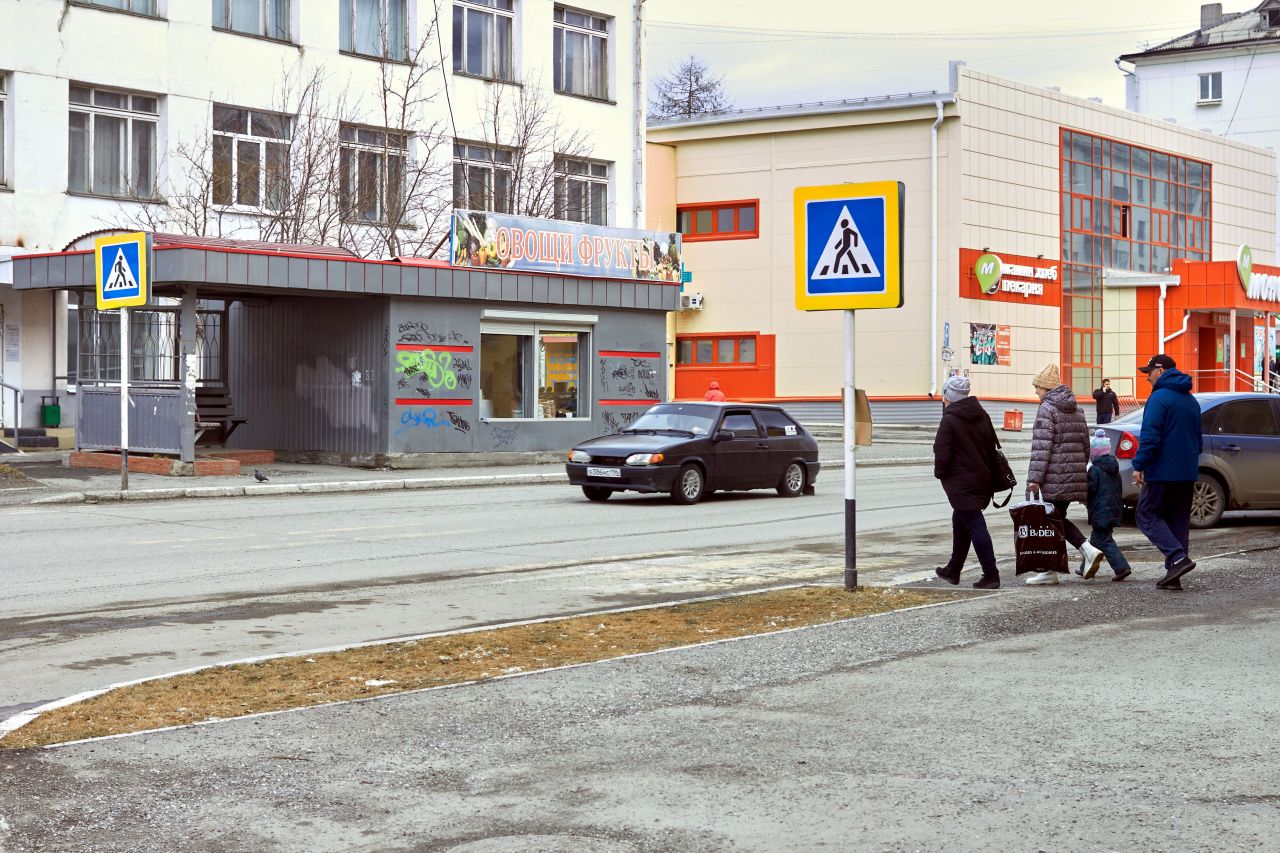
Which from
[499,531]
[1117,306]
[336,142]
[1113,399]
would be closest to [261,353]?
[336,142]

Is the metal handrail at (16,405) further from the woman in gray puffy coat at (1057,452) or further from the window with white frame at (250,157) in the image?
the woman in gray puffy coat at (1057,452)

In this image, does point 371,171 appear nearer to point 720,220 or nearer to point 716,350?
point 720,220

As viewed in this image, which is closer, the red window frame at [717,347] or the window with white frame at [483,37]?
the window with white frame at [483,37]

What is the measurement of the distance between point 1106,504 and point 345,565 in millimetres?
6413

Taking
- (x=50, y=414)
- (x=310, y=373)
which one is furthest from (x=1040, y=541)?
(x=50, y=414)

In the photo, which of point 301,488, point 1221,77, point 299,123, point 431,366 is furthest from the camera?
point 1221,77

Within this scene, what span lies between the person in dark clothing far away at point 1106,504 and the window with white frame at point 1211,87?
77896mm

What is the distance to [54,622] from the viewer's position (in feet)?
33.7

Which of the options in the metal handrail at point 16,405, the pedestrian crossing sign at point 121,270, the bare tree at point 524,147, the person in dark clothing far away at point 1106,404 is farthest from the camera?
the person in dark clothing far away at point 1106,404

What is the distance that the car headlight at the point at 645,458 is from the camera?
823 inches

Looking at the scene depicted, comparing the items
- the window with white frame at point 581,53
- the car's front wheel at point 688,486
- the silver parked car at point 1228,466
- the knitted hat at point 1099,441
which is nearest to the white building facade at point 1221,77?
the window with white frame at point 581,53

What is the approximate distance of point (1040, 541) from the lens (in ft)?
39.1

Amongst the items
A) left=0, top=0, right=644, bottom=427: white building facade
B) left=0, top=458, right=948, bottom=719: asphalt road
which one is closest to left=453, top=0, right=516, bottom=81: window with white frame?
left=0, top=0, right=644, bottom=427: white building facade

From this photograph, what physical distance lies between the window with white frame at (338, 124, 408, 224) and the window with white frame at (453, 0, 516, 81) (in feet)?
9.99
